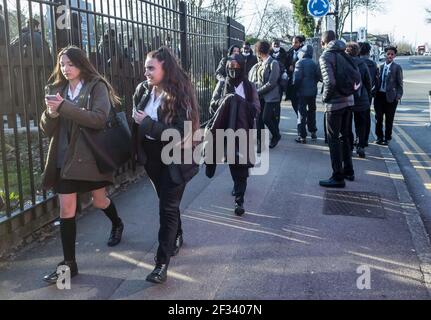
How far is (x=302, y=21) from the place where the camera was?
43.3 meters

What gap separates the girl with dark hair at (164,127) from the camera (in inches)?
147

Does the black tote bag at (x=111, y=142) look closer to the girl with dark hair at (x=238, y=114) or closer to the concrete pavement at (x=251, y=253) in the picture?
the concrete pavement at (x=251, y=253)

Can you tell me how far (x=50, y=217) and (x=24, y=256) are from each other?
73 centimetres

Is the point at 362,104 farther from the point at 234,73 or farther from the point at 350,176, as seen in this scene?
the point at 234,73

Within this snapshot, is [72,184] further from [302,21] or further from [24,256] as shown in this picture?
[302,21]

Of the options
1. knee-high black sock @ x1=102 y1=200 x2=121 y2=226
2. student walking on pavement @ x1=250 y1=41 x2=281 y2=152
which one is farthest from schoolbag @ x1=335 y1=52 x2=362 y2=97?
knee-high black sock @ x1=102 y1=200 x2=121 y2=226

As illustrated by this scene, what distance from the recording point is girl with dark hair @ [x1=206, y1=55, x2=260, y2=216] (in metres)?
5.36

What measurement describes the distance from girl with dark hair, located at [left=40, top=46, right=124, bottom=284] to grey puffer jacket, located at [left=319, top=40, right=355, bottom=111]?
339 centimetres

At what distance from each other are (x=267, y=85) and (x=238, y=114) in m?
3.27

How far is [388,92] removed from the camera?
9555 millimetres

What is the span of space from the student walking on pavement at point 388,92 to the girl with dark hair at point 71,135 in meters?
7.00

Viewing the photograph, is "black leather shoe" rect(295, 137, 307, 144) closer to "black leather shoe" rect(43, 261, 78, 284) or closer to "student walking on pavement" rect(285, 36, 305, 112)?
"student walking on pavement" rect(285, 36, 305, 112)

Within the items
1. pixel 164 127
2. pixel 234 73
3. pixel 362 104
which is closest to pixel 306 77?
pixel 362 104
